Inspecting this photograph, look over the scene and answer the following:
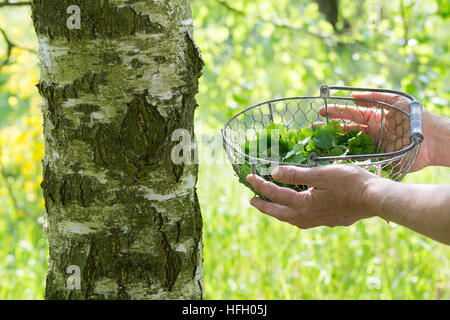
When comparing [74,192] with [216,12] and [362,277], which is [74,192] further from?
[216,12]

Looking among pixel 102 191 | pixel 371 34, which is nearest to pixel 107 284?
pixel 102 191

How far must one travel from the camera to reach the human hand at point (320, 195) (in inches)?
36.2

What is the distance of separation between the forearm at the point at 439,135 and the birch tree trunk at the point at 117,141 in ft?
2.16

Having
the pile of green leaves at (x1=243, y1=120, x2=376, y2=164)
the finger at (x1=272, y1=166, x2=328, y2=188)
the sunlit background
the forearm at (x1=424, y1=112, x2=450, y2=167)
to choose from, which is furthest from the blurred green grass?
the finger at (x1=272, y1=166, x2=328, y2=188)

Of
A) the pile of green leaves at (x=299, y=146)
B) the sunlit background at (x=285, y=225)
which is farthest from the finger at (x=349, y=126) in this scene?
the sunlit background at (x=285, y=225)

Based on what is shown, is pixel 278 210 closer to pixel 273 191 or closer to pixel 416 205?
pixel 273 191

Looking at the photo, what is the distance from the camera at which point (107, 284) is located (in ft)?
3.20

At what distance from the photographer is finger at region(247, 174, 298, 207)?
0.95m

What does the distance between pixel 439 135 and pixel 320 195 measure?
1.60 ft

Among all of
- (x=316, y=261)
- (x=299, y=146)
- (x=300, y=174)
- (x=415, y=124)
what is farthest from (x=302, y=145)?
(x=316, y=261)

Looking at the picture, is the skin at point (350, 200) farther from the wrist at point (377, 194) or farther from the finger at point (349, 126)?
the finger at point (349, 126)

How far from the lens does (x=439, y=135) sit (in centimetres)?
123

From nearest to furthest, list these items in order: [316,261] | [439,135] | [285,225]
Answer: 1. [439,135]
2. [316,261]
3. [285,225]
